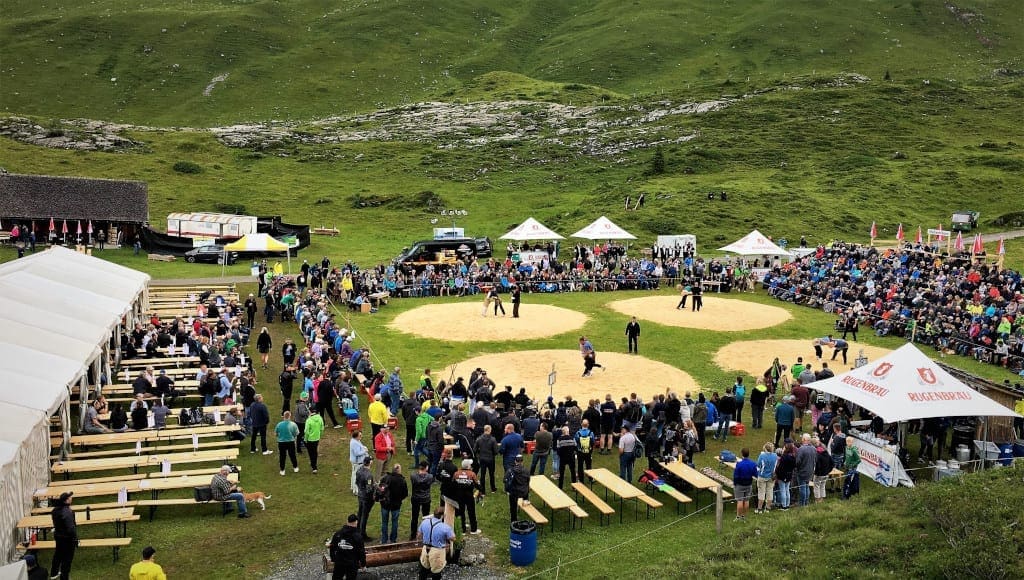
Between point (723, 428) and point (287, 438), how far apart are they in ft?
36.0

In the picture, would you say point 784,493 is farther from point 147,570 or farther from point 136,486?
point 136,486

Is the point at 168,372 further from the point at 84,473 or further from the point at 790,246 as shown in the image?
the point at 790,246

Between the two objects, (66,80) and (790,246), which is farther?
(66,80)

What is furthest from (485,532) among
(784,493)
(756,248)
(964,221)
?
(964,221)

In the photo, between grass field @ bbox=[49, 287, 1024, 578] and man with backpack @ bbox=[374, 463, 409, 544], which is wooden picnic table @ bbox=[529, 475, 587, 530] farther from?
man with backpack @ bbox=[374, 463, 409, 544]

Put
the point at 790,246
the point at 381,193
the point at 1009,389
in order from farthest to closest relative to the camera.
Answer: the point at 381,193 < the point at 790,246 < the point at 1009,389

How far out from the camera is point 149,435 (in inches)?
740

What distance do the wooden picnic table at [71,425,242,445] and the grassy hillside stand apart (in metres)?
99.9

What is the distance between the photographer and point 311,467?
714 inches

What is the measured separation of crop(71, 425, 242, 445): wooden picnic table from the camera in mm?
18234

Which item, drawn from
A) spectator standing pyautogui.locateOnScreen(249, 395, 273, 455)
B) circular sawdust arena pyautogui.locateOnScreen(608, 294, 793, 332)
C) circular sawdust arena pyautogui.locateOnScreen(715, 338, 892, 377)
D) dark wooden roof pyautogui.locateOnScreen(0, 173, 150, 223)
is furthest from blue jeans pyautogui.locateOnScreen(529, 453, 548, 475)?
dark wooden roof pyautogui.locateOnScreen(0, 173, 150, 223)

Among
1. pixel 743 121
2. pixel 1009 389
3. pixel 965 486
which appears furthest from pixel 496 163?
pixel 965 486

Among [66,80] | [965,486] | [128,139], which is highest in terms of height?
[66,80]

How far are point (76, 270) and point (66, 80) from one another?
378 ft
